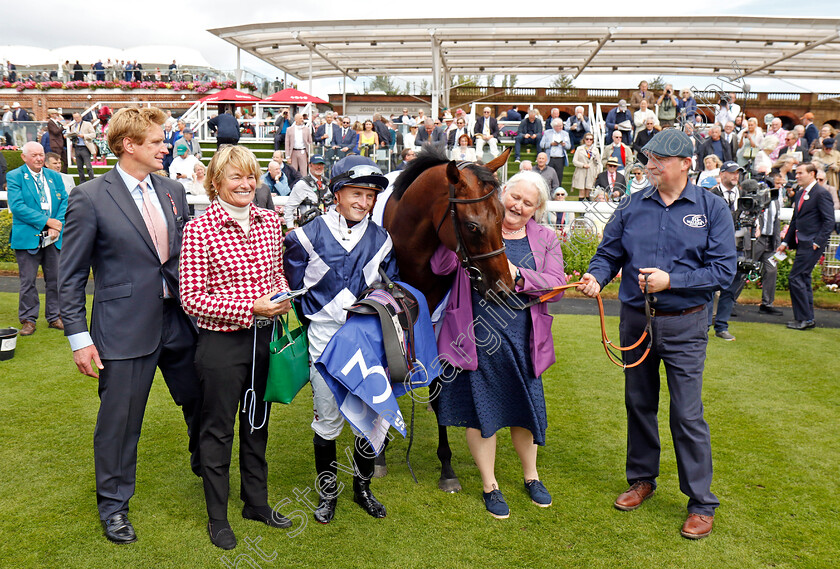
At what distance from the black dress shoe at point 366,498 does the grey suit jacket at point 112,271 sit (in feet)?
4.17

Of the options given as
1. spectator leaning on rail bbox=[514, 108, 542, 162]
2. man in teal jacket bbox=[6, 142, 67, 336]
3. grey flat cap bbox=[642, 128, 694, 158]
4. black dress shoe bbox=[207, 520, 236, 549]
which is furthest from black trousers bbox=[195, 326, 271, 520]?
spectator leaning on rail bbox=[514, 108, 542, 162]

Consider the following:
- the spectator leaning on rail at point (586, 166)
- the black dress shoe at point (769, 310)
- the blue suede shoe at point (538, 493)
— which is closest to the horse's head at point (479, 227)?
the blue suede shoe at point (538, 493)

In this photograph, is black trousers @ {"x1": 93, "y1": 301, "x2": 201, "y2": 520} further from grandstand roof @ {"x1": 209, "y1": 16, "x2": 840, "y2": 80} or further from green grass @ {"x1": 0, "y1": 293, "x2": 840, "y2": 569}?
grandstand roof @ {"x1": 209, "y1": 16, "x2": 840, "y2": 80}

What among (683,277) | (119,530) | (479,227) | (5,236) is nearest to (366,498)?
(119,530)

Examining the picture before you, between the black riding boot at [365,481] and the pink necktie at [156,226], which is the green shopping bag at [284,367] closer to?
the black riding boot at [365,481]

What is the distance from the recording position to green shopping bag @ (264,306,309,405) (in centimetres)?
283

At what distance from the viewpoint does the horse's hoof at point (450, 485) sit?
3521mm

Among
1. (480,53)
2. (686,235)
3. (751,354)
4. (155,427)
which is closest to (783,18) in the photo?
(480,53)

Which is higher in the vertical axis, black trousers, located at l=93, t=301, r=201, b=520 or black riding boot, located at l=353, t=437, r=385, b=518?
black trousers, located at l=93, t=301, r=201, b=520

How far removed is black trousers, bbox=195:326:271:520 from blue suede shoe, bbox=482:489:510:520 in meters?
1.25

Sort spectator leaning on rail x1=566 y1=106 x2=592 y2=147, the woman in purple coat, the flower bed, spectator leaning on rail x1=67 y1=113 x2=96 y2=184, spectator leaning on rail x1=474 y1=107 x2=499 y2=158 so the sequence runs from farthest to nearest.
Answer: the flower bed < spectator leaning on rail x1=67 y1=113 x2=96 y2=184 < spectator leaning on rail x1=566 y1=106 x2=592 y2=147 < spectator leaning on rail x1=474 y1=107 x2=499 y2=158 < the woman in purple coat

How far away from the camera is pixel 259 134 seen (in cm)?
1961

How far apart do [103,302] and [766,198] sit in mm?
7164

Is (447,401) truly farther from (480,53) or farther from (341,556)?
(480,53)
